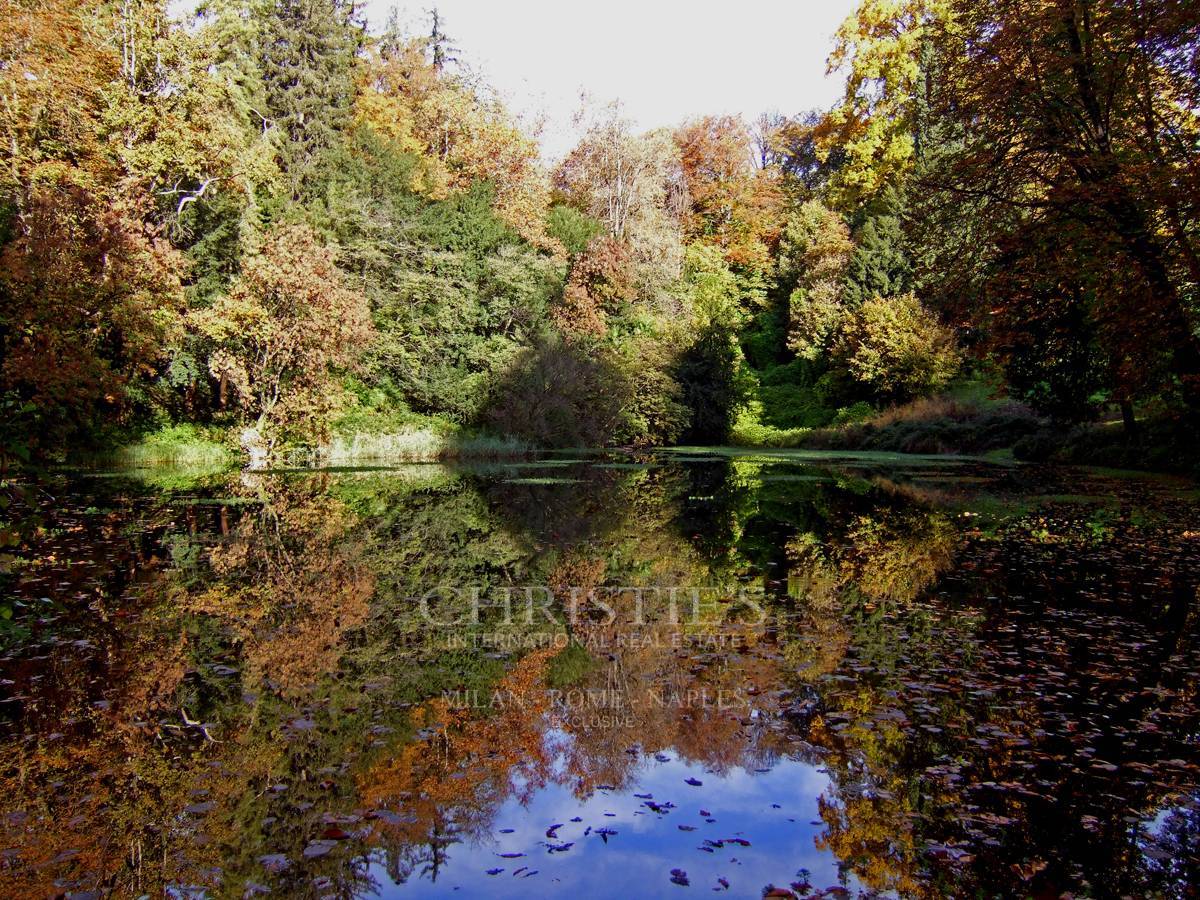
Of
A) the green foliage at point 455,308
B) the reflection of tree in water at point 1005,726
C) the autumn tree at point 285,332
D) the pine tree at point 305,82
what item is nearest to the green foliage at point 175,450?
the autumn tree at point 285,332

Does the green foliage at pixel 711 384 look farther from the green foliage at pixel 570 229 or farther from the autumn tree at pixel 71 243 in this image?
the autumn tree at pixel 71 243

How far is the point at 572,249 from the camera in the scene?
134 ft

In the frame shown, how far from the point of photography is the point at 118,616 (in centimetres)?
767

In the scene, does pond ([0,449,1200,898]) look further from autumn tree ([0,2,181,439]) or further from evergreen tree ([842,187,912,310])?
evergreen tree ([842,187,912,310])

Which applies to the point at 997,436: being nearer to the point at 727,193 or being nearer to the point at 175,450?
the point at 727,193

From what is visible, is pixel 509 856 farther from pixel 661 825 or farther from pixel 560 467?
pixel 560 467

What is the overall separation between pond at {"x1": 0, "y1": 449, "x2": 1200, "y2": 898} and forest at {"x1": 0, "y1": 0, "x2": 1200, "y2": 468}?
6.80ft

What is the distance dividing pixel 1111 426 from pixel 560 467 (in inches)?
664

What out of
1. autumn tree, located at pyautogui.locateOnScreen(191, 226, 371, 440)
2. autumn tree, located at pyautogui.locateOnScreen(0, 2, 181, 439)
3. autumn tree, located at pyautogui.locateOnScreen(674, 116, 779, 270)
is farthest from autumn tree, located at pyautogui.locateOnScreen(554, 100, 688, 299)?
autumn tree, located at pyautogui.locateOnScreen(0, 2, 181, 439)

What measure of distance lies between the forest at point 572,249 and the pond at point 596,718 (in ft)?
6.80

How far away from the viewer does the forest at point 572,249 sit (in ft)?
53.4

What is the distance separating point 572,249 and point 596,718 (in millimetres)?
37240

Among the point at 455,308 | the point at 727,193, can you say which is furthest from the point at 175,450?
the point at 727,193

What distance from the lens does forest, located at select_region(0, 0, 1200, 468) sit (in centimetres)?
1628
